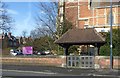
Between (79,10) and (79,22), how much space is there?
3.29 metres

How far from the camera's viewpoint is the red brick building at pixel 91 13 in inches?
2643

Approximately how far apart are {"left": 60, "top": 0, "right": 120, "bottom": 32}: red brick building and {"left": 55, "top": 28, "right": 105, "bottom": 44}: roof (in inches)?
947

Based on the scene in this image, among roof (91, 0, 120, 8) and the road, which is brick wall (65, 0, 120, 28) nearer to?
roof (91, 0, 120, 8)

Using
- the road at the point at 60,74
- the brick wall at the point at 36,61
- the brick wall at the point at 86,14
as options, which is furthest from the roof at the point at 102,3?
the road at the point at 60,74

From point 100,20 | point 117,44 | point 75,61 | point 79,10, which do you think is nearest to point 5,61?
point 75,61

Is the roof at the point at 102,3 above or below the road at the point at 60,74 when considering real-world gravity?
above

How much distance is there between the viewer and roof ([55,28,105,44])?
1452 inches

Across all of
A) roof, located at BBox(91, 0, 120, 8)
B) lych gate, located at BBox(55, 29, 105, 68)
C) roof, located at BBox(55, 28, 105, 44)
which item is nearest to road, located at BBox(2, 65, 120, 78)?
lych gate, located at BBox(55, 29, 105, 68)

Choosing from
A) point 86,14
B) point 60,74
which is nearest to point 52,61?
point 60,74

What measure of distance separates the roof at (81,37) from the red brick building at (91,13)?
78.9ft

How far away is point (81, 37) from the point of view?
3834 centimetres

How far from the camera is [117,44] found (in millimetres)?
42188

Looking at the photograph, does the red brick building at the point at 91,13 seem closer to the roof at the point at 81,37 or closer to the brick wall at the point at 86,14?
the brick wall at the point at 86,14

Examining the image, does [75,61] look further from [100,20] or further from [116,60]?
[100,20]
